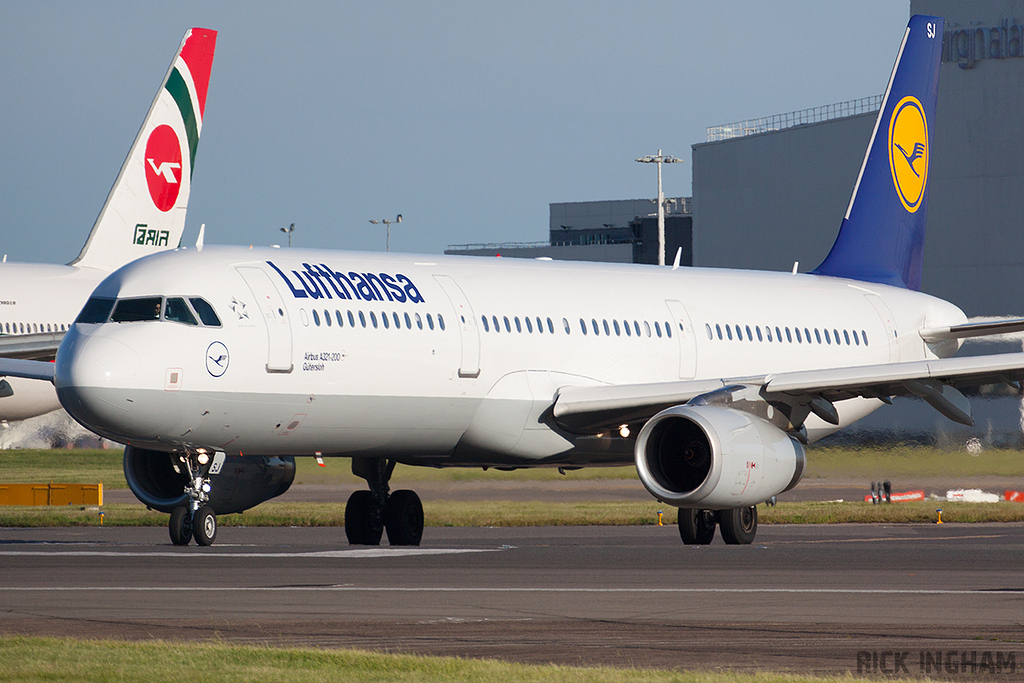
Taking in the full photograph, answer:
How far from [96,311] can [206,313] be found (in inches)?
54.3

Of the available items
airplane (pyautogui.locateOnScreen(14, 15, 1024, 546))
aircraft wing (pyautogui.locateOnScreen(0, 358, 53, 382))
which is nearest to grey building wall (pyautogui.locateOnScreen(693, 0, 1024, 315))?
airplane (pyautogui.locateOnScreen(14, 15, 1024, 546))

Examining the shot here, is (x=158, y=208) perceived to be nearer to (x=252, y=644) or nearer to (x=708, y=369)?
(x=708, y=369)

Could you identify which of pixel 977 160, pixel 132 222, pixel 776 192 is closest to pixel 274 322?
pixel 132 222

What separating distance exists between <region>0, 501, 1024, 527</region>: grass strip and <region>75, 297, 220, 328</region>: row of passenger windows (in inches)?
453

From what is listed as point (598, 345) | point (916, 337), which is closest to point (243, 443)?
point (598, 345)

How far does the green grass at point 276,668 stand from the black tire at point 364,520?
1344cm

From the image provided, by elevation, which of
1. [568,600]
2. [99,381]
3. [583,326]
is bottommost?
[568,600]

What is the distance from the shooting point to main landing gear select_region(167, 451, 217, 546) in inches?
789

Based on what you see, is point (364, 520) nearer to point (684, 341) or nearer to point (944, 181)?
point (684, 341)

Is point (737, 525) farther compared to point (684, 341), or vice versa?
point (684, 341)

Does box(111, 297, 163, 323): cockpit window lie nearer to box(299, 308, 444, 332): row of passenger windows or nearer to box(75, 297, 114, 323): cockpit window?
box(75, 297, 114, 323): cockpit window

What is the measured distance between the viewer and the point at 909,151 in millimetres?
30781

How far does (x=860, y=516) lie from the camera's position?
3086 cm

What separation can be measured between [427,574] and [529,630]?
17.5ft
